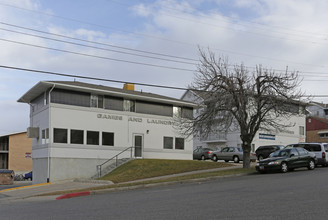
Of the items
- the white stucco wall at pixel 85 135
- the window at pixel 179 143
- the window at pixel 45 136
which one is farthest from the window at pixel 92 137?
the window at pixel 179 143

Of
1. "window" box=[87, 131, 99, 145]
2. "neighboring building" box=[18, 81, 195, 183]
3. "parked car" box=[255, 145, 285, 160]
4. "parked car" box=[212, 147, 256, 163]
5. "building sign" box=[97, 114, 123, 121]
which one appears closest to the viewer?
"neighboring building" box=[18, 81, 195, 183]

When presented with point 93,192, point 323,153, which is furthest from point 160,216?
point 323,153

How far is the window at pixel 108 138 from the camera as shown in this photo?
30.1 meters

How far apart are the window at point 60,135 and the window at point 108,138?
10.9 ft

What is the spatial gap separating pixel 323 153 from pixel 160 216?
20.2 m

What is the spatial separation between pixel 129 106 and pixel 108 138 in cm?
337

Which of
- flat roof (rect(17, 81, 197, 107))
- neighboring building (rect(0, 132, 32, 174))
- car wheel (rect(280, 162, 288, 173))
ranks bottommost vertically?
neighboring building (rect(0, 132, 32, 174))

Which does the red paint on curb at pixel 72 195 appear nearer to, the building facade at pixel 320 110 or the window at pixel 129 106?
the window at pixel 129 106

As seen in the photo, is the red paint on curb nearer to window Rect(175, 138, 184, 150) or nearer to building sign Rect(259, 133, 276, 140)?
window Rect(175, 138, 184, 150)

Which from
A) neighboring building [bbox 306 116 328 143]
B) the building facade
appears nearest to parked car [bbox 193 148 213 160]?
neighboring building [bbox 306 116 328 143]

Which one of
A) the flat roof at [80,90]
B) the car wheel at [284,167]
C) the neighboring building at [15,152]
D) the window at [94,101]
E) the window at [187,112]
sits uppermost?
the flat roof at [80,90]

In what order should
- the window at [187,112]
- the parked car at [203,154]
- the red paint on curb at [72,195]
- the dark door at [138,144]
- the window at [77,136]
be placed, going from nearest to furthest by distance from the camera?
the red paint on curb at [72,195]
the window at [77,136]
the dark door at [138,144]
the window at [187,112]
the parked car at [203,154]

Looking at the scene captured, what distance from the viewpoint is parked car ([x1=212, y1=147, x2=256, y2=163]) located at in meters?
→ 34.8

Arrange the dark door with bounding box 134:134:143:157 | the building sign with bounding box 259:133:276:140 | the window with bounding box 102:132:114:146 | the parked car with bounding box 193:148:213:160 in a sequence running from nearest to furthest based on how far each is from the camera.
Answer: the window with bounding box 102:132:114:146 < the dark door with bounding box 134:134:143:157 < the parked car with bounding box 193:148:213:160 < the building sign with bounding box 259:133:276:140
